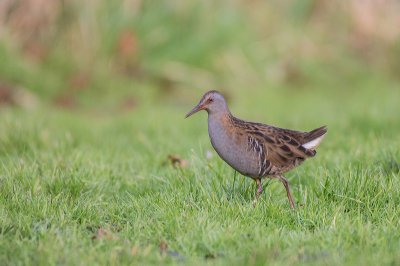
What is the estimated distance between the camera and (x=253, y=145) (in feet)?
13.4

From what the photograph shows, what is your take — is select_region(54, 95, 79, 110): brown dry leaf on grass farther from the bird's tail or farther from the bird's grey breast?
the bird's tail

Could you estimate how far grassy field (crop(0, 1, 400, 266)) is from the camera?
3225 mm

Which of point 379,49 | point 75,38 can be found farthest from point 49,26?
point 379,49

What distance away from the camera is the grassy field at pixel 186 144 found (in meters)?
3.22

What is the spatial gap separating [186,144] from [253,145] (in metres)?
2.81

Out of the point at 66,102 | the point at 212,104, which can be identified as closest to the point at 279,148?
the point at 212,104

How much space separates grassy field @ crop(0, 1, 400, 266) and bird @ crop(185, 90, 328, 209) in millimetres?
270

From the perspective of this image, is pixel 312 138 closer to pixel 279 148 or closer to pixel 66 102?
pixel 279 148

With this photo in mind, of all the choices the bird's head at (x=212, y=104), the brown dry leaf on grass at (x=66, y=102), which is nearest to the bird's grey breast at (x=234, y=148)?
the bird's head at (x=212, y=104)

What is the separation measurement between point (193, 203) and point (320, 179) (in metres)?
1.32

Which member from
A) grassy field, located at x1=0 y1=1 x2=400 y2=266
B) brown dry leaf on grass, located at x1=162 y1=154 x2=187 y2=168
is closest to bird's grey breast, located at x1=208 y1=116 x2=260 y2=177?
grassy field, located at x1=0 y1=1 x2=400 y2=266

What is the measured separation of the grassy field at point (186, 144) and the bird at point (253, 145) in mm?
270

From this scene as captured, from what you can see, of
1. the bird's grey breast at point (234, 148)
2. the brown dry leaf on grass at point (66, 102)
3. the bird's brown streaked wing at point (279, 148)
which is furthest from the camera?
the brown dry leaf on grass at point (66, 102)

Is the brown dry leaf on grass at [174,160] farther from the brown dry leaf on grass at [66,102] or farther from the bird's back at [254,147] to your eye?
the brown dry leaf on grass at [66,102]
